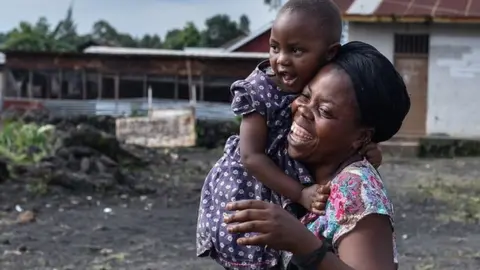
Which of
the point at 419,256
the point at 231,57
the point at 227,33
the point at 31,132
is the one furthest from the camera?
the point at 227,33

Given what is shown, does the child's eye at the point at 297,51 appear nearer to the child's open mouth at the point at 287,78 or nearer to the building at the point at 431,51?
the child's open mouth at the point at 287,78

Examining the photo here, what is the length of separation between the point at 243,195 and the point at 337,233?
380mm

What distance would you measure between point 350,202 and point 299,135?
0.22 meters

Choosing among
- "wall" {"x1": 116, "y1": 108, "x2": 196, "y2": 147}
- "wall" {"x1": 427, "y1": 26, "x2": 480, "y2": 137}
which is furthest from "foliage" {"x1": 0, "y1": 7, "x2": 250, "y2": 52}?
"wall" {"x1": 427, "y1": 26, "x2": 480, "y2": 137}

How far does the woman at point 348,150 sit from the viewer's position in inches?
82.7

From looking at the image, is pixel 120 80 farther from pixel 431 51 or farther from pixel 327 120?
pixel 327 120

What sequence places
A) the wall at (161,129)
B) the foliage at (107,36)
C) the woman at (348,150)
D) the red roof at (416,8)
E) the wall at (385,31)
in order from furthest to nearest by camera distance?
1. the foliage at (107,36)
2. the wall at (161,129)
3. the wall at (385,31)
4. the red roof at (416,8)
5. the woman at (348,150)

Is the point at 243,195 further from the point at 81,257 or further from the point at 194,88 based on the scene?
the point at 194,88

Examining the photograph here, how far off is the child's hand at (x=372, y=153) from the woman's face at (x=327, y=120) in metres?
0.04

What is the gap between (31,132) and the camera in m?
19.0

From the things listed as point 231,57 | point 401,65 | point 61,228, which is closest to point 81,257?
point 61,228

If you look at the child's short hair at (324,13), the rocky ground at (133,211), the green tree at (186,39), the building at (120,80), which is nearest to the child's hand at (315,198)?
the child's short hair at (324,13)

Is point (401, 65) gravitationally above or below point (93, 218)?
above

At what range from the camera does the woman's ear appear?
2240mm
